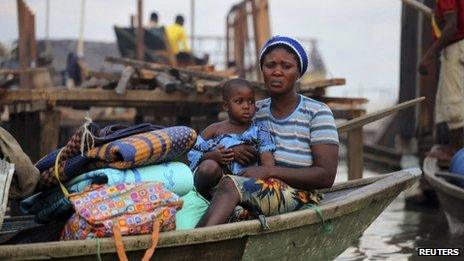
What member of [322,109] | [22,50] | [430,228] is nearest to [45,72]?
[22,50]

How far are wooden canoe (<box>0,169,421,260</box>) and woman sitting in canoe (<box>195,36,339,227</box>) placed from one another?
14cm

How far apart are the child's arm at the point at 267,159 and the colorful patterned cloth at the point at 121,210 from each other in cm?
72

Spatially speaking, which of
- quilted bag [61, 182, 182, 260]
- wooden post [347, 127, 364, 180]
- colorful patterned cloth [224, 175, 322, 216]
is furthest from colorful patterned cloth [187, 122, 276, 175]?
wooden post [347, 127, 364, 180]

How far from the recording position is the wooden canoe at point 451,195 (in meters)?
6.09

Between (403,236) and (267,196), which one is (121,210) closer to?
(267,196)

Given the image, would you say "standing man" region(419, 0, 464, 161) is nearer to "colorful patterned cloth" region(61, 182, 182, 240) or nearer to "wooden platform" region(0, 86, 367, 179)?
"wooden platform" region(0, 86, 367, 179)

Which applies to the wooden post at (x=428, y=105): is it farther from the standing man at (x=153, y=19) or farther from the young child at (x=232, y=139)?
the standing man at (x=153, y=19)

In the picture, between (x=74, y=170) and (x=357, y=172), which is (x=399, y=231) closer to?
(x=357, y=172)

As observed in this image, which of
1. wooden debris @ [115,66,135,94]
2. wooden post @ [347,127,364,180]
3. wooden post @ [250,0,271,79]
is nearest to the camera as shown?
wooden debris @ [115,66,135,94]

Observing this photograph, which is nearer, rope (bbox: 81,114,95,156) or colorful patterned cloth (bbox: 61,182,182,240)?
colorful patterned cloth (bbox: 61,182,182,240)

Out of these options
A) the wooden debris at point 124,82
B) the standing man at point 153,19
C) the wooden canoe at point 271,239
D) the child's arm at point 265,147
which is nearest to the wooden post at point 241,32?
the standing man at point 153,19

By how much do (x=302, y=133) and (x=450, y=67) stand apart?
3992mm

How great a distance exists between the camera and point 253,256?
11.9ft

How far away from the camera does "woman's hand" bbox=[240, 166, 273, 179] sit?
378 cm
